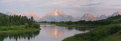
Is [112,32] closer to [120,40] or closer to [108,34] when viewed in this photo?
[108,34]

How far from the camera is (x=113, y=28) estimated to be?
87188 millimetres

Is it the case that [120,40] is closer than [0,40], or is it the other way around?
[120,40]

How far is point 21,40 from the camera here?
97.4 metres

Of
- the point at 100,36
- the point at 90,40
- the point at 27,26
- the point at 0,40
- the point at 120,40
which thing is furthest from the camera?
the point at 27,26

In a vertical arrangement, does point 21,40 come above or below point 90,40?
below

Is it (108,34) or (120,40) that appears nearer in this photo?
(120,40)

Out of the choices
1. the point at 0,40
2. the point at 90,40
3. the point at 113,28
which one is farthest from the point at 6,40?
the point at 113,28

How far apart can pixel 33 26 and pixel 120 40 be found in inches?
5567

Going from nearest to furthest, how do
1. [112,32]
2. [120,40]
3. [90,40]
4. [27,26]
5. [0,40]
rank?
[120,40]
[90,40]
[112,32]
[0,40]
[27,26]

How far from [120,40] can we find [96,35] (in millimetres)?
18413

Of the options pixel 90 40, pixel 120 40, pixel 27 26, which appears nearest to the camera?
pixel 120 40

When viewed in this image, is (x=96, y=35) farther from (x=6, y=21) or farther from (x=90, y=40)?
(x=6, y=21)

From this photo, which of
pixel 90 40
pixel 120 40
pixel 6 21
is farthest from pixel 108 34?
pixel 6 21

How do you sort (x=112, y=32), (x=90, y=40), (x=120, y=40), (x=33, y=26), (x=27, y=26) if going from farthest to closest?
(x=33, y=26) < (x=27, y=26) < (x=112, y=32) < (x=90, y=40) < (x=120, y=40)
